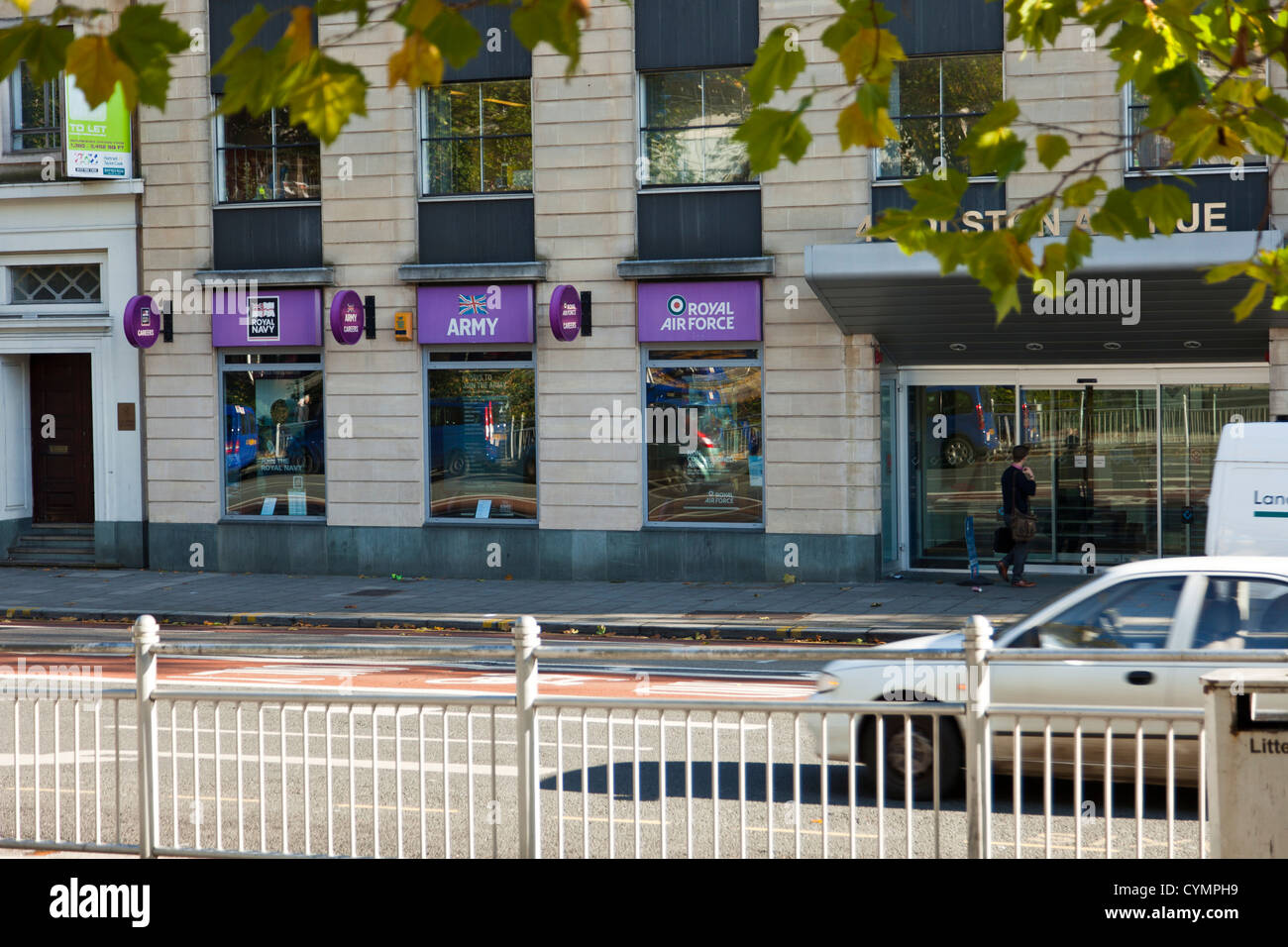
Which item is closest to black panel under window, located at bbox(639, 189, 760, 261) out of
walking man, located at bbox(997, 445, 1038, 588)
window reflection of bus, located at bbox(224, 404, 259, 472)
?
walking man, located at bbox(997, 445, 1038, 588)

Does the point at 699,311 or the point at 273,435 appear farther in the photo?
the point at 273,435

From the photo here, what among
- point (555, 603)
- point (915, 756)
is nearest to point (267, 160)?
point (555, 603)

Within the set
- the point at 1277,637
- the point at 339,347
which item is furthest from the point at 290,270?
the point at 1277,637

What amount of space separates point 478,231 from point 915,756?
617 inches

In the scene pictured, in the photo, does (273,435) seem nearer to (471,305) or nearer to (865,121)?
(471,305)

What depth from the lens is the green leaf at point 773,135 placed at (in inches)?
181

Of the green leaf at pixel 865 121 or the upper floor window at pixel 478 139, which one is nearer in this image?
the green leaf at pixel 865 121

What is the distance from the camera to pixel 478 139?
21.0 metres

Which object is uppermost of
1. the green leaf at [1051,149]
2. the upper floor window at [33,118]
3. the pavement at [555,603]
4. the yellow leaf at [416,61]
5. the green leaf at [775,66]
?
the upper floor window at [33,118]

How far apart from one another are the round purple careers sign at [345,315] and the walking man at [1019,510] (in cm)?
889

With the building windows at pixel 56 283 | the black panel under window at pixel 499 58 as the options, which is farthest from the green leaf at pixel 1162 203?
the building windows at pixel 56 283

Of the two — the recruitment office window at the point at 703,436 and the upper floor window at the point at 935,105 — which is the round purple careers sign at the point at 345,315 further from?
the upper floor window at the point at 935,105
